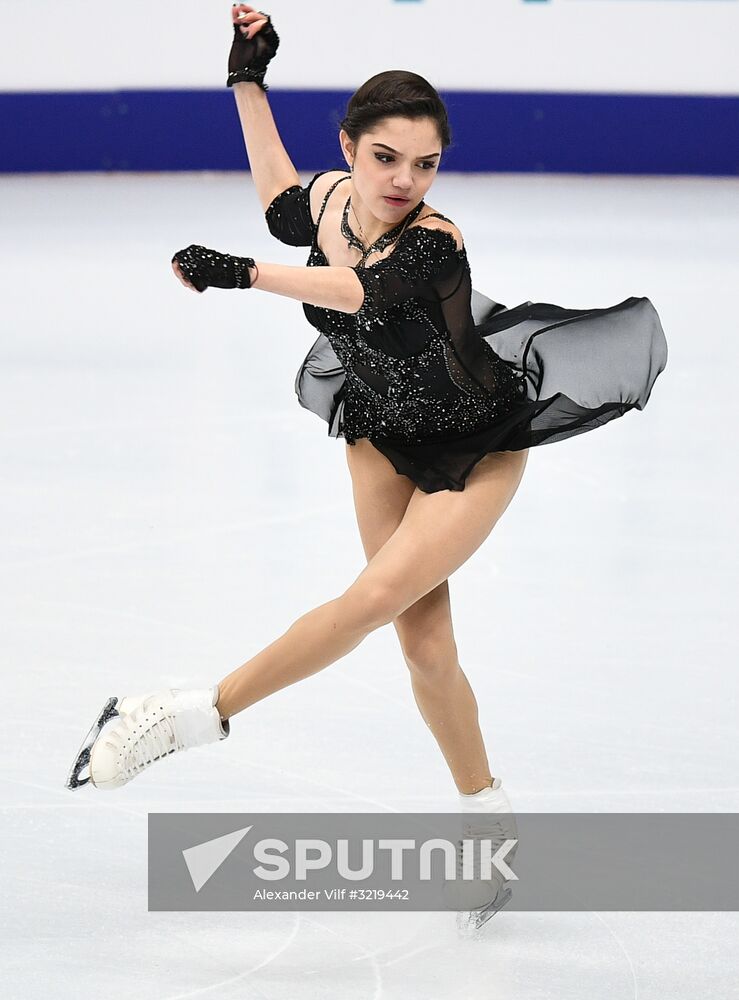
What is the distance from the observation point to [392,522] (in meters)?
2.38

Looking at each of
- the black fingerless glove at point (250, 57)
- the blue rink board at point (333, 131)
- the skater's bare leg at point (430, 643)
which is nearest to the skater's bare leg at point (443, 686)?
the skater's bare leg at point (430, 643)

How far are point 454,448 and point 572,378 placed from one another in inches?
10.2

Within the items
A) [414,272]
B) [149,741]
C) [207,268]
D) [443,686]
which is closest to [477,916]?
[443,686]

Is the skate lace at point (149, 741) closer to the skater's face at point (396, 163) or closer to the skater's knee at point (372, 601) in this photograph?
the skater's knee at point (372, 601)

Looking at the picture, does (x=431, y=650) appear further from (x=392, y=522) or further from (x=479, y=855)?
(x=479, y=855)

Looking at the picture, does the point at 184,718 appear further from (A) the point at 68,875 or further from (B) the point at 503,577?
(B) the point at 503,577

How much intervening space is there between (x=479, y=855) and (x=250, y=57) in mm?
1386

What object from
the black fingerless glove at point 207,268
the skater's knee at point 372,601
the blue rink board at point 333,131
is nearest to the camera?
the black fingerless glove at point 207,268

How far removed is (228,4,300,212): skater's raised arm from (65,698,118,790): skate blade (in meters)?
0.89

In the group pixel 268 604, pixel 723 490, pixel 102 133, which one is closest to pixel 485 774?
pixel 268 604

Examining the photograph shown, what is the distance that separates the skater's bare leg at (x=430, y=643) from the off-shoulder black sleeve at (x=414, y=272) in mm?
373

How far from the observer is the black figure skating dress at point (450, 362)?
2045 millimetres

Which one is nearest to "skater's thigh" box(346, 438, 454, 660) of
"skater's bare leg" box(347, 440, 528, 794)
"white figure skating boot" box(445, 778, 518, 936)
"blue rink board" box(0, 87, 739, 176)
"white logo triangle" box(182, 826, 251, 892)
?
"skater's bare leg" box(347, 440, 528, 794)

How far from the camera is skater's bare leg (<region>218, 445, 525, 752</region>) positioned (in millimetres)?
2129
